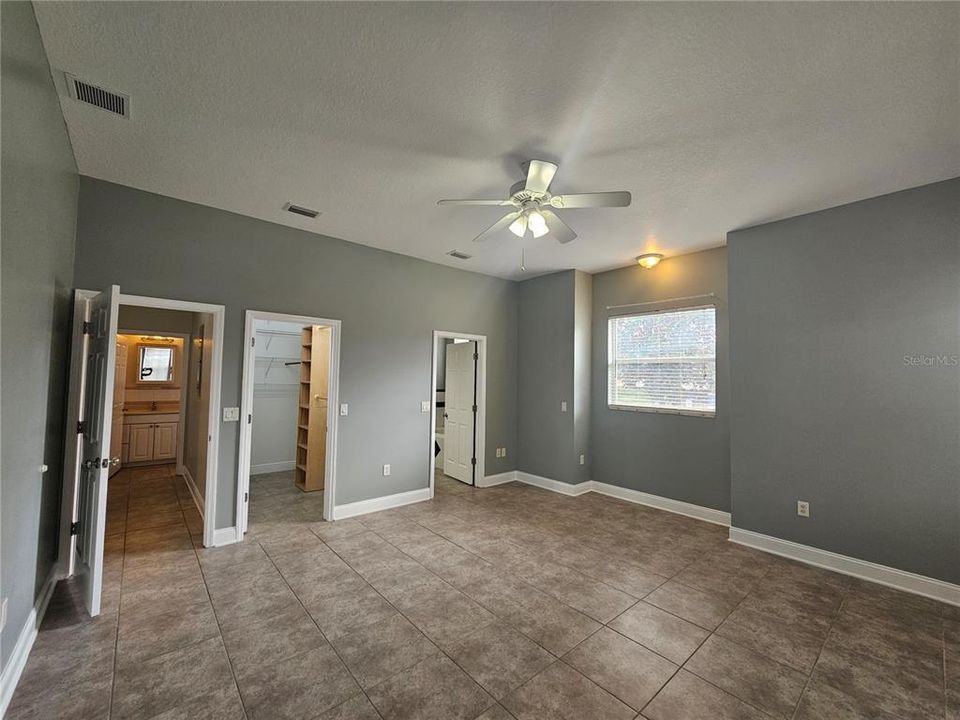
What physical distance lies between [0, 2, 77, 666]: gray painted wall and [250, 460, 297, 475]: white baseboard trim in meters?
3.28

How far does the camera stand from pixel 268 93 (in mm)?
2078

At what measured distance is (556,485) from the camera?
5301mm

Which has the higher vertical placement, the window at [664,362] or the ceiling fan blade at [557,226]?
the ceiling fan blade at [557,226]

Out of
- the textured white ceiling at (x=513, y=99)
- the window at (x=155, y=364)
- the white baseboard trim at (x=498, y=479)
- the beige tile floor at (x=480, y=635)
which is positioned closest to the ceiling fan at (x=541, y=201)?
the textured white ceiling at (x=513, y=99)

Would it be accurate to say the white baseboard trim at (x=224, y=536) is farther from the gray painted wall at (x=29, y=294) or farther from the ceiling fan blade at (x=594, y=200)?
the ceiling fan blade at (x=594, y=200)

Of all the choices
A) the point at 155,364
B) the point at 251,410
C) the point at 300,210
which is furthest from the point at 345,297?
the point at 155,364

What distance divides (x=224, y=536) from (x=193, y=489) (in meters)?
2.01

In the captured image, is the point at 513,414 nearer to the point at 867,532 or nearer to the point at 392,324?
the point at 392,324

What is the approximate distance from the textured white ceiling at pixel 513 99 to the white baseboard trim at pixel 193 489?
3.16 m

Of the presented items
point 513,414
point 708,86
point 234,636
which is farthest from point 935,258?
point 234,636

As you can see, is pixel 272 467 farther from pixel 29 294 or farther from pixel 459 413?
pixel 29 294

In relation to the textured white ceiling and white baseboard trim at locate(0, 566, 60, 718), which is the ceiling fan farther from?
white baseboard trim at locate(0, 566, 60, 718)

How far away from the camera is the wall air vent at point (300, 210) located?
3.45 metres

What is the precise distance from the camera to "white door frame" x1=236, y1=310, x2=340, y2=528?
3.57 metres
